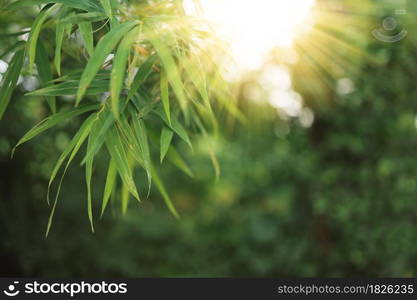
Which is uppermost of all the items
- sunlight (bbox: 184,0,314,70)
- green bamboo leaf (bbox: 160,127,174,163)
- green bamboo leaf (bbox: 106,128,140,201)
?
sunlight (bbox: 184,0,314,70)

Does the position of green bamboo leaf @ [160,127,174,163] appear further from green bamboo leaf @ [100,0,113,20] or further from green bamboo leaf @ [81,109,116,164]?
green bamboo leaf @ [100,0,113,20]

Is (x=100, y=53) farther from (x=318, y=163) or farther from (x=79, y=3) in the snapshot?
(x=318, y=163)

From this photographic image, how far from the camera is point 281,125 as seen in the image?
16.0 ft

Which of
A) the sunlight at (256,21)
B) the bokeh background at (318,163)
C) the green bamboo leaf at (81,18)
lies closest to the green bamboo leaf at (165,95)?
the green bamboo leaf at (81,18)

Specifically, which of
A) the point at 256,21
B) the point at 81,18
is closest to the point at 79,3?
the point at 81,18

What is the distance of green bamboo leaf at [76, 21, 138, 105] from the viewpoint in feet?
4.07

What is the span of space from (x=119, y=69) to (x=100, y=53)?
0.07 metres

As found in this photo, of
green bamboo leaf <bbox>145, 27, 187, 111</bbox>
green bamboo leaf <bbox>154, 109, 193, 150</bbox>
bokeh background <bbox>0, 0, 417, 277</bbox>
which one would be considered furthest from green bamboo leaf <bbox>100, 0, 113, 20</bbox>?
bokeh background <bbox>0, 0, 417, 277</bbox>

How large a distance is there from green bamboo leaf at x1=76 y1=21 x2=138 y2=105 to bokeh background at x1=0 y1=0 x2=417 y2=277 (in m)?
2.48

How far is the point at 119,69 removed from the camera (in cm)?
127

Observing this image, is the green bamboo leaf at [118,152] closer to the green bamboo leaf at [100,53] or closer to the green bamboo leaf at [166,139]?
the green bamboo leaf at [166,139]

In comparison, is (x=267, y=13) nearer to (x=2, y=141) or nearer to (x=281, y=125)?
(x=281, y=125)

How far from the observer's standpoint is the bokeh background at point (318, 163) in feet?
13.2

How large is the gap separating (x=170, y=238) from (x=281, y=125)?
3.51 m
